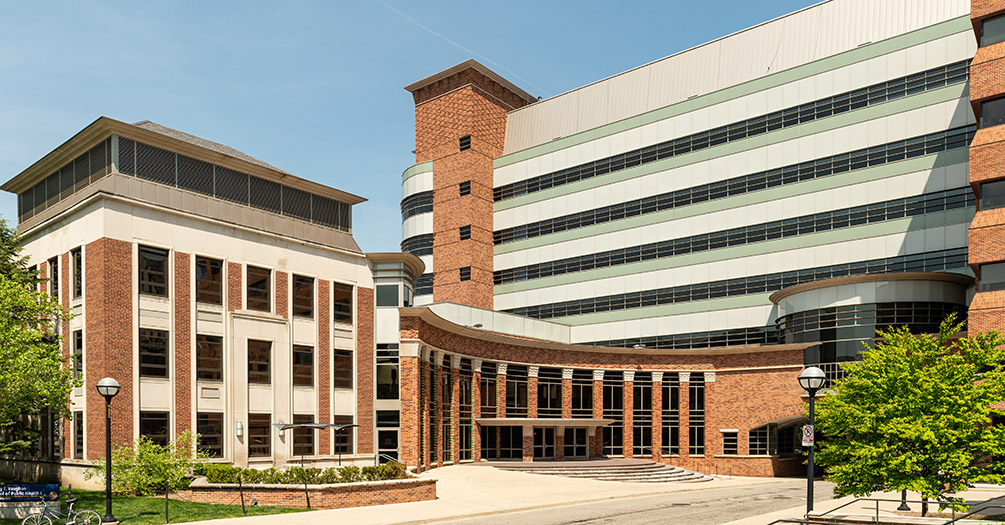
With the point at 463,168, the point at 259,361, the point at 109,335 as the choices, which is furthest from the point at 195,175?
the point at 463,168

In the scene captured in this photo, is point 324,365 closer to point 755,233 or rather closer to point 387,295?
point 387,295

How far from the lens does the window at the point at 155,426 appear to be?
32.9 metres

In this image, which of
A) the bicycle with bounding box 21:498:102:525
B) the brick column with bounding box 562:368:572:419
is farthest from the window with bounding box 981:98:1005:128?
the bicycle with bounding box 21:498:102:525

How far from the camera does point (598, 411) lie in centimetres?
5950

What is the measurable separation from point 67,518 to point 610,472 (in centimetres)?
3312

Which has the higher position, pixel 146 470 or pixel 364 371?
pixel 364 371

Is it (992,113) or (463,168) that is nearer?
(992,113)

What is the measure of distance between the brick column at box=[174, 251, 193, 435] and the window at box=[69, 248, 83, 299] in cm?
391

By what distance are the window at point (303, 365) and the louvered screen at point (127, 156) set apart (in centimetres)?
1091

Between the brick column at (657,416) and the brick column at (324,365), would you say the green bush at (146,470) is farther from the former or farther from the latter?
the brick column at (657,416)

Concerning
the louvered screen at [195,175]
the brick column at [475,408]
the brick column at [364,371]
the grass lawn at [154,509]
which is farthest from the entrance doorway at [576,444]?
the grass lawn at [154,509]

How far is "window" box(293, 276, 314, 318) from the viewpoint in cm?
3947

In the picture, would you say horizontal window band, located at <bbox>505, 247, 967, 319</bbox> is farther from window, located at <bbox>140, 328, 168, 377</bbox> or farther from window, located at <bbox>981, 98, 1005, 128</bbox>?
window, located at <bbox>140, 328, 168, 377</bbox>

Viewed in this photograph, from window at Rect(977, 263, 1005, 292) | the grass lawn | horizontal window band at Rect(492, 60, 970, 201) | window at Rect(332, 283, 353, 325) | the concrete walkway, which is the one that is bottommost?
the concrete walkway
